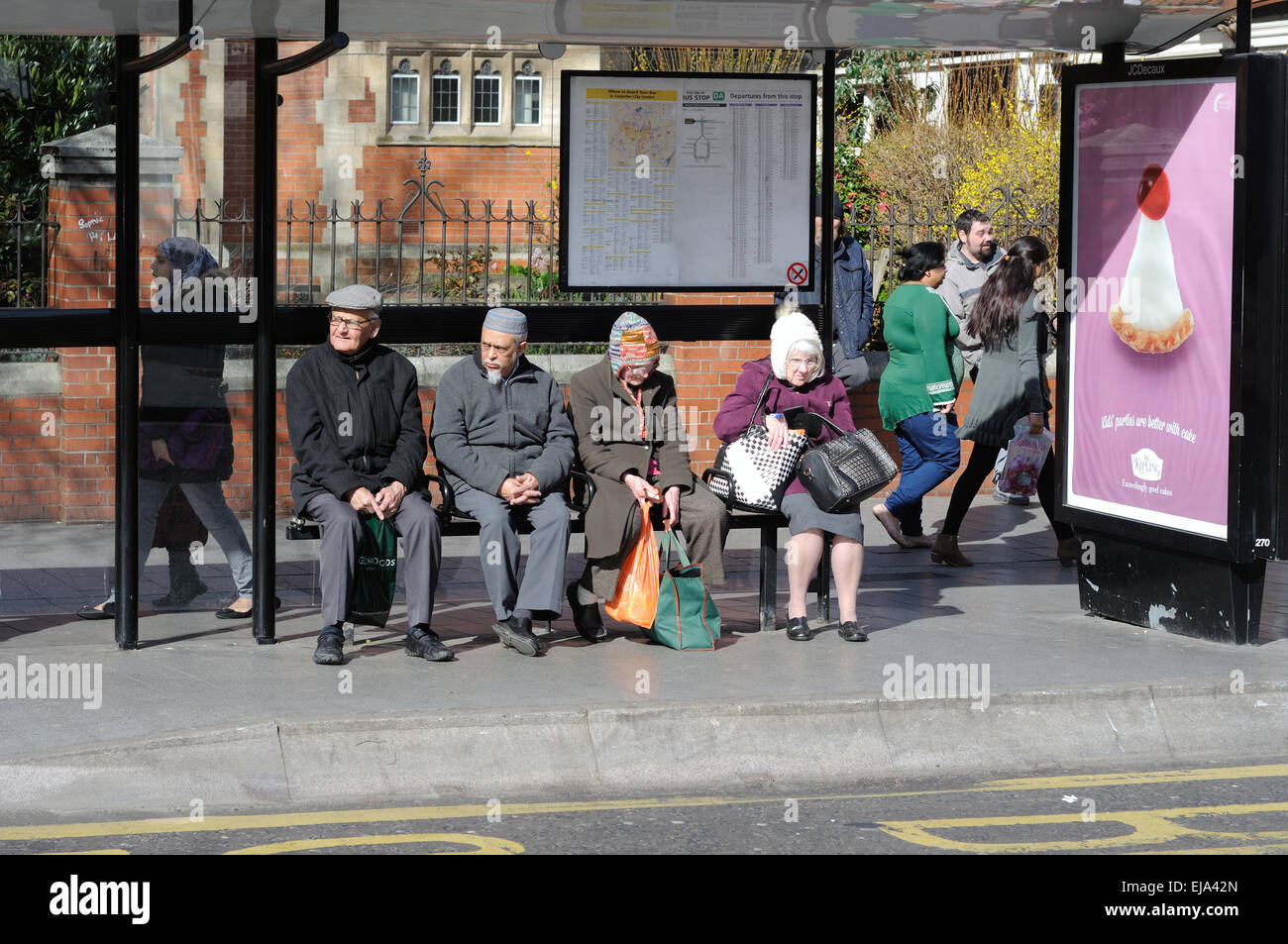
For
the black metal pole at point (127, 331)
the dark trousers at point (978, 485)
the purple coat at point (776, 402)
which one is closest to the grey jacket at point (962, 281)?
the dark trousers at point (978, 485)

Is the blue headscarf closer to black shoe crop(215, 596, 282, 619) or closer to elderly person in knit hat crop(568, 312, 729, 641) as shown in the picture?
black shoe crop(215, 596, 282, 619)

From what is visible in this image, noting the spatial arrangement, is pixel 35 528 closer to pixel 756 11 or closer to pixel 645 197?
pixel 645 197

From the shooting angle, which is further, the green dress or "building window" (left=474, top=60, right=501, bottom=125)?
"building window" (left=474, top=60, right=501, bottom=125)

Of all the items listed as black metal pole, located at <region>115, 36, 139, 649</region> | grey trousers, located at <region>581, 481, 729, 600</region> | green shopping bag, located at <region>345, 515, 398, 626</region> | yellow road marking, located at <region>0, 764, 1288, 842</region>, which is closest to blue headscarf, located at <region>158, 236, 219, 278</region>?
black metal pole, located at <region>115, 36, 139, 649</region>

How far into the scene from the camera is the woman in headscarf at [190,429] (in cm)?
796

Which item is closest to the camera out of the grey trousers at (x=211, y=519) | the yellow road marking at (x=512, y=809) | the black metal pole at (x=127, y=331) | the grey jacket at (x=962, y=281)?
the yellow road marking at (x=512, y=809)

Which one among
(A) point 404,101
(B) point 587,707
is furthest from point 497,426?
(A) point 404,101

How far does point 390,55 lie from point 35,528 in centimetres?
2103

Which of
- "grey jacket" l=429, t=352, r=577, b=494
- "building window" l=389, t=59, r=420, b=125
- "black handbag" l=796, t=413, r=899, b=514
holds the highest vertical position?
"building window" l=389, t=59, r=420, b=125

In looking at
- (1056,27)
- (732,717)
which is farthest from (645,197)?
(732,717)

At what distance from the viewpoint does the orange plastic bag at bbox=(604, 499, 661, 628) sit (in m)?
7.70

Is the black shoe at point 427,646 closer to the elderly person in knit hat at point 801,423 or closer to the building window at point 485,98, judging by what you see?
the elderly person in knit hat at point 801,423

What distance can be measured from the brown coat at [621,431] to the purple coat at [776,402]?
245mm

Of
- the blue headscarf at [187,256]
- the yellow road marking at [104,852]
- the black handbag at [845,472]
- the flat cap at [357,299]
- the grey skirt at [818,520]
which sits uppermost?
the blue headscarf at [187,256]
